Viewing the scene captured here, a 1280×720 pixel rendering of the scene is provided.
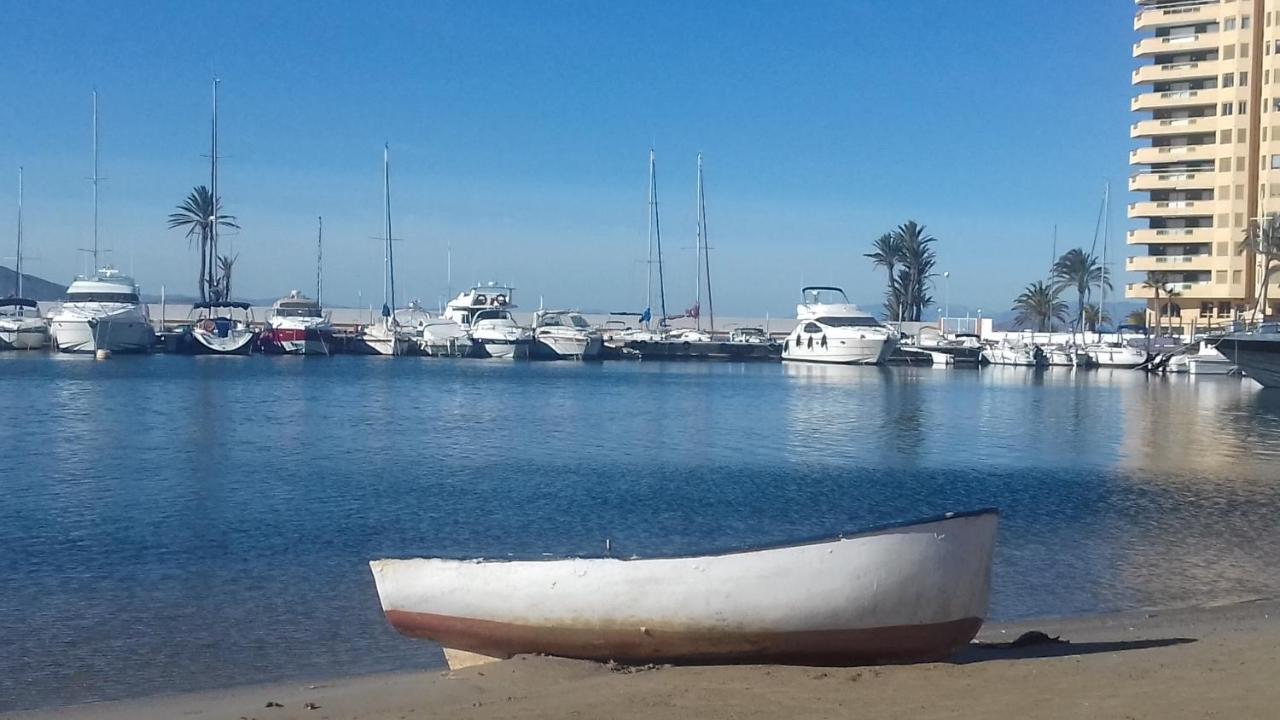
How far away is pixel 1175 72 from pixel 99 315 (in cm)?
8334

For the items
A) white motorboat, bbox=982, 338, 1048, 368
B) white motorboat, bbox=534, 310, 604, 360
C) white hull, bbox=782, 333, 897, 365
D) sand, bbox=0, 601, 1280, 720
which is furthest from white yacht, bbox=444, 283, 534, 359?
sand, bbox=0, 601, 1280, 720

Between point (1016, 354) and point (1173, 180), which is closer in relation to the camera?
point (1173, 180)

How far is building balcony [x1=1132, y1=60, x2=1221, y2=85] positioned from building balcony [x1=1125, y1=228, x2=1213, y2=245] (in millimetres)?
12074

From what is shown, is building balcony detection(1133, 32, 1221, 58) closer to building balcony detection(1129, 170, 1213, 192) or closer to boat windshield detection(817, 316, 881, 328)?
building balcony detection(1129, 170, 1213, 192)

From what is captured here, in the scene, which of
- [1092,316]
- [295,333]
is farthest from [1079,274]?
[295,333]

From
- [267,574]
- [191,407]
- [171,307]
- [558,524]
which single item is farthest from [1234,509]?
[171,307]

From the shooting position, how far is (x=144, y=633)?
13.7 metres

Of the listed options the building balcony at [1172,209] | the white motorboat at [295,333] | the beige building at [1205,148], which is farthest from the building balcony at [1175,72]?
the white motorboat at [295,333]

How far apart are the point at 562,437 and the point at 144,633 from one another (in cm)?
2436

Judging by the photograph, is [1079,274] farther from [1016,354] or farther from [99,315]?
[99,315]

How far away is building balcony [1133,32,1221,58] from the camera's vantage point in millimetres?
99875

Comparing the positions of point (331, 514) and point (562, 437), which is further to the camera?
point (562, 437)

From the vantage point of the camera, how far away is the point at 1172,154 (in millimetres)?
101625

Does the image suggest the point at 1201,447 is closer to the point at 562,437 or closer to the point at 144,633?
the point at 562,437
